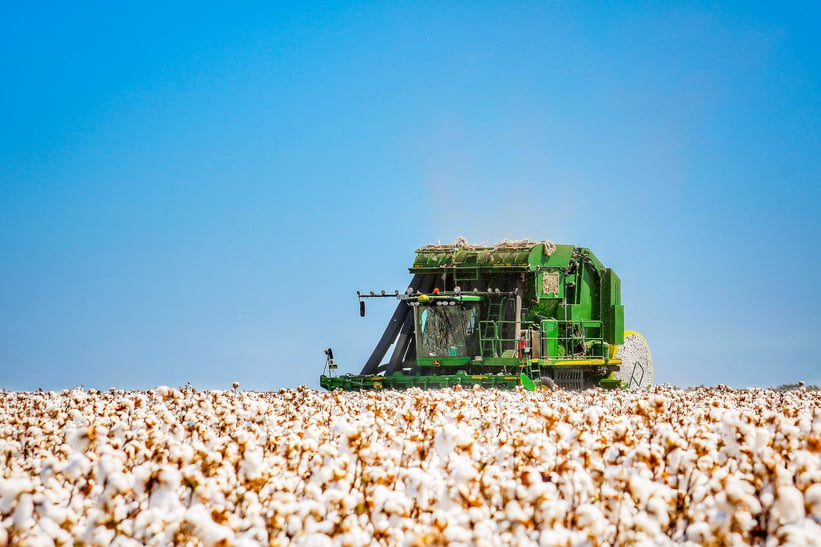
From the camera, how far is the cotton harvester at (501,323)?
2072 cm

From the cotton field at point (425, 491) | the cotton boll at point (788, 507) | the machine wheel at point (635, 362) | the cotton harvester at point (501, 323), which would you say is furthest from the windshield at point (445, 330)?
the cotton boll at point (788, 507)

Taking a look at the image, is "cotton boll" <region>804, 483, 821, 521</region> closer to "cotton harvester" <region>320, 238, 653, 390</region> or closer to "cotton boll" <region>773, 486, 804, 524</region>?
"cotton boll" <region>773, 486, 804, 524</region>

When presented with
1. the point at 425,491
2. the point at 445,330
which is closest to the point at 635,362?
the point at 445,330

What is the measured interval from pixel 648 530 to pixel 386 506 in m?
1.54

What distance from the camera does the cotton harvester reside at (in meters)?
20.7

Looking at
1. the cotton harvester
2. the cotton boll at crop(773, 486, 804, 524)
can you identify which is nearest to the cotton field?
the cotton boll at crop(773, 486, 804, 524)

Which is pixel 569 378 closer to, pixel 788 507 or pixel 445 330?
pixel 445 330

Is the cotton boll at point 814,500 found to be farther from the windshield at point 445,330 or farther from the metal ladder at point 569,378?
the metal ladder at point 569,378

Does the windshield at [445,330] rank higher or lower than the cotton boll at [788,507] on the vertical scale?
higher

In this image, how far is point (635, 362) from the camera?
26672mm

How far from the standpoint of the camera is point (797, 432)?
761cm

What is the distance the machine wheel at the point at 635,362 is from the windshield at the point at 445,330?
565 centimetres

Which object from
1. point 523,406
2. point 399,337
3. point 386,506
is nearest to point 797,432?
point 386,506

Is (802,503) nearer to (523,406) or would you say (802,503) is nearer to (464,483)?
(464,483)
